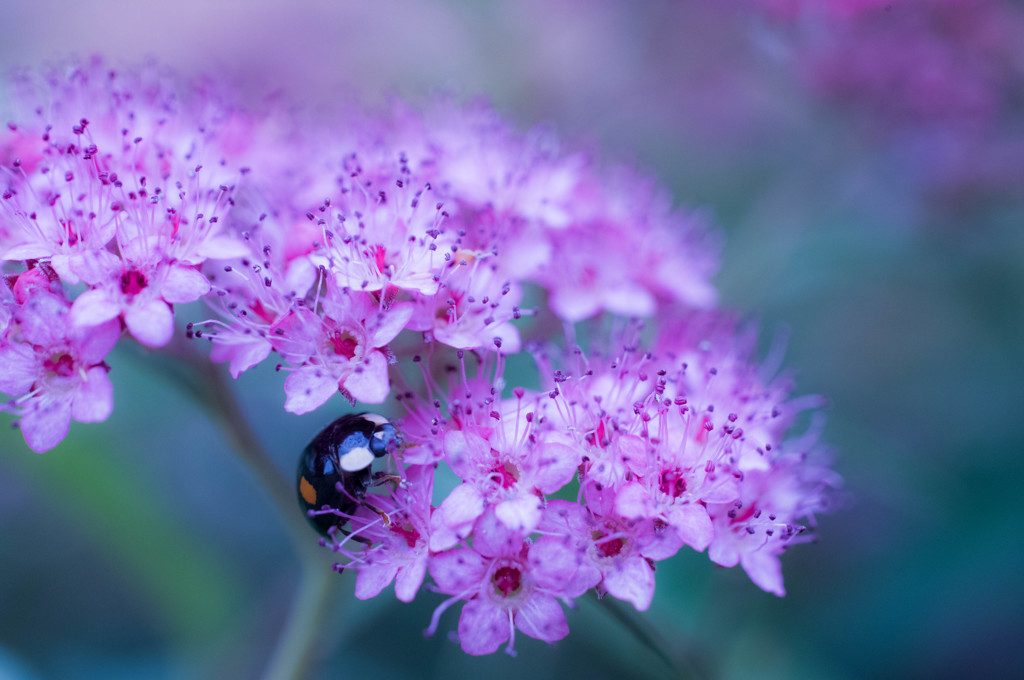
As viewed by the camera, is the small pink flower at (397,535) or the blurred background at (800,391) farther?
the blurred background at (800,391)

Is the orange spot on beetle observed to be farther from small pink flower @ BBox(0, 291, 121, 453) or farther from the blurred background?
the blurred background

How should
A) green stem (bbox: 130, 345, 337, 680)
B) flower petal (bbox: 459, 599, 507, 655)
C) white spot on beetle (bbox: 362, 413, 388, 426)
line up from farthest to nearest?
green stem (bbox: 130, 345, 337, 680)
white spot on beetle (bbox: 362, 413, 388, 426)
flower petal (bbox: 459, 599, 507, 655)

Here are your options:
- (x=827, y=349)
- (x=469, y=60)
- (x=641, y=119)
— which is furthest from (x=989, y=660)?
(x=469, y=60)

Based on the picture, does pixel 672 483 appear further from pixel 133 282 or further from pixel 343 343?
pixel 133 282

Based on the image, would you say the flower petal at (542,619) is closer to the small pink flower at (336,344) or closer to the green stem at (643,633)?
the green stem at (643,633)

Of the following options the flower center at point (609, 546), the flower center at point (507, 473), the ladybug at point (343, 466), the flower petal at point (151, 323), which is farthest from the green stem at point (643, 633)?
the flower petal at point (151, 323)

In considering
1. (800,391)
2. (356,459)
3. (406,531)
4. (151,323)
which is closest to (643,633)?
(406,531)

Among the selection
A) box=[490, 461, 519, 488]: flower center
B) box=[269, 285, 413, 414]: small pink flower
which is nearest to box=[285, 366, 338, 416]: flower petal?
box=[269, 285, 413, 414]: small pink flower

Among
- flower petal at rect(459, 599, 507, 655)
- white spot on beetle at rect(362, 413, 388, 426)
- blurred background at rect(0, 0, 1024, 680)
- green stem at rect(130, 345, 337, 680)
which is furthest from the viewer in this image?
blurred background at rect(0, 0, 1024, 680)
